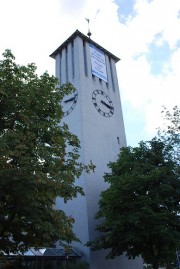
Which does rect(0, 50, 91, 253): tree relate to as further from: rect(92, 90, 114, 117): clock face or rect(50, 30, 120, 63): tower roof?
rect(50, 30, 120, 63): tower roof

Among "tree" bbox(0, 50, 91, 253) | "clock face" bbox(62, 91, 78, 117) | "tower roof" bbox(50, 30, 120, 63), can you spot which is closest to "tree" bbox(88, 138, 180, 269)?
"tree" bbox(0, 50, 91, 253)

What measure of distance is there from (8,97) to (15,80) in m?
0.96

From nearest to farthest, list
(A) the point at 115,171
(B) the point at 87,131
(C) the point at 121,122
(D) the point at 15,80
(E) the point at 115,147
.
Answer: (D) the point at 15,80, (A) the point at 115,171, (B) the point at 87,131, (E) the point at 115,147, (C) the point at 121,122

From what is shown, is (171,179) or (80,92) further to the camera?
(80,92)

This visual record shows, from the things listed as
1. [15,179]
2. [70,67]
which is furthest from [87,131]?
[15,179]

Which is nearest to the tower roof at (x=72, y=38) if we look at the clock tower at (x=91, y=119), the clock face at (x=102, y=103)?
the clock tower at (x=91, y=119)

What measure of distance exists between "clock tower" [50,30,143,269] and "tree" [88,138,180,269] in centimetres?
318

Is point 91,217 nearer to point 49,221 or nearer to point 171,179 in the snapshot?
point 171,179

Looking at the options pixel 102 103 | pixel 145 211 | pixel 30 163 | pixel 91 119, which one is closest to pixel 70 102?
pixel 91 119

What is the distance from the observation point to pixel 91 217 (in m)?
26.4

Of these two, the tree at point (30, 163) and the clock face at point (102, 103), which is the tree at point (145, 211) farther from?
the clock face at point (102, 103)

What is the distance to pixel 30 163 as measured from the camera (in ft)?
30.3

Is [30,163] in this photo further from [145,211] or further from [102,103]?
[102,103]

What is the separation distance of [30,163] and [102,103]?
82.5 feet
